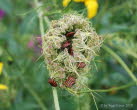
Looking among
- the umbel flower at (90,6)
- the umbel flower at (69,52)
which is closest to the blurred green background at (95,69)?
the umbel flower at (90,6)

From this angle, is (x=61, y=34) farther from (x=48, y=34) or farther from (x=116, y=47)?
(x=116, y=47)

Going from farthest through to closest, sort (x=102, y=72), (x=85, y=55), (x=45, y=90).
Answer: (x=102, y=72)
(x=45, y=90)
(x=85, y=55)

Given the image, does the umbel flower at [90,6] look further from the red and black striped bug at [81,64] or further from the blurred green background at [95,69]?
the red and black striped bug at [81,64]

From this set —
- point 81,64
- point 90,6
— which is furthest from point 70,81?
point 90,6

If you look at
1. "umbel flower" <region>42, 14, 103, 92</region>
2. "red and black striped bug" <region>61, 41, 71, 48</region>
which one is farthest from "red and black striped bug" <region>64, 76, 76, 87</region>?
"red and black striped bug" <region>61, 41, 71, 48</region>

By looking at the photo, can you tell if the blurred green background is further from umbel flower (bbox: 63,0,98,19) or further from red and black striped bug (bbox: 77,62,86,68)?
red and black striped bug (bbox: 77,62,86,68)

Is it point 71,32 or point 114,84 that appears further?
point 114,84

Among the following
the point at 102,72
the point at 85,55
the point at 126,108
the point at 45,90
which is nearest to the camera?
the point at 85,55

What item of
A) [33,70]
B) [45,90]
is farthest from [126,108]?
[33,70]

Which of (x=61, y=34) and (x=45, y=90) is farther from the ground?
(x=61, y=34)
